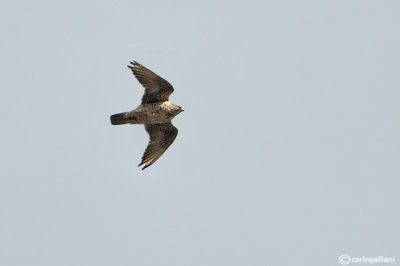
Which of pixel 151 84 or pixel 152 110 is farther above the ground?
pixel 151 84

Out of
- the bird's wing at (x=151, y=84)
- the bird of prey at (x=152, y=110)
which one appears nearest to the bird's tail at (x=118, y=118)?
the bird of prey at (x=152, y=110)

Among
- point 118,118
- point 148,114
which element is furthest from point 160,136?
point 118,118

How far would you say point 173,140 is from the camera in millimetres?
32219

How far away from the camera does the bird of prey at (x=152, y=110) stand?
30547 mm

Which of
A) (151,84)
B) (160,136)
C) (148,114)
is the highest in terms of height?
(151,84)

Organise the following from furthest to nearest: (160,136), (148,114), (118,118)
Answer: (160,136)
(148,114)
(118,118)

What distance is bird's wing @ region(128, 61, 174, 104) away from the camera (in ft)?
99.6

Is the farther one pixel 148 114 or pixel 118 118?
pixel 148 114

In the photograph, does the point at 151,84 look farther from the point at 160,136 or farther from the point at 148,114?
the point at 160,136

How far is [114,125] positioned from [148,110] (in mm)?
1579

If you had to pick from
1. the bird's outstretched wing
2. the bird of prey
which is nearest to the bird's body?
the bird of prey

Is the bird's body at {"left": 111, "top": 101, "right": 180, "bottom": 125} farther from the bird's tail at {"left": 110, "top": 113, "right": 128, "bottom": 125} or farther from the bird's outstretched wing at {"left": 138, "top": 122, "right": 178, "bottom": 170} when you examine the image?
the bird's outstretched wing at {"left": 138, "top": 122, "right": 178, "bottom": 170}

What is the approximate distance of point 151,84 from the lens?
3081 cm

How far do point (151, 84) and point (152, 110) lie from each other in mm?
1107
